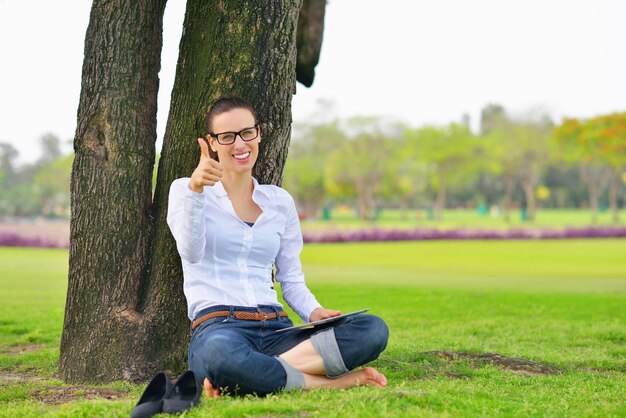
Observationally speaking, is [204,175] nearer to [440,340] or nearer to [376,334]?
[376,334]

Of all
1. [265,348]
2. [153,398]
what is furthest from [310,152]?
[153,398]

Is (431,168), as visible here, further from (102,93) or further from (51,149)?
(102,93)

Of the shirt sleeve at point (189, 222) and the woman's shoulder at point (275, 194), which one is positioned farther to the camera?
the woman's shoulder at point (275, 194)

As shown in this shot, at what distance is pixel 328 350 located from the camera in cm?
422

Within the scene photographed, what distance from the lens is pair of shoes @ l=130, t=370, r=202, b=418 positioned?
12.4ft

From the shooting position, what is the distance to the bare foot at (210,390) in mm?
4121

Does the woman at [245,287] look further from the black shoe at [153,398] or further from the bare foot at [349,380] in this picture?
the black shoe at [153,398]

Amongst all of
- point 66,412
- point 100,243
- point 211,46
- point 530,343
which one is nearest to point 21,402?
point 66,412

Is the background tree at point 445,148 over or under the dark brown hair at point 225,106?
over

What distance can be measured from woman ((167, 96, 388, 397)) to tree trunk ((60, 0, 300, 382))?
0.63 meters

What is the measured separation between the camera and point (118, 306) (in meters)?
5.37

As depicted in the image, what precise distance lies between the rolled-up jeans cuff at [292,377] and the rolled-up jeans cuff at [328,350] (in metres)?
0.14

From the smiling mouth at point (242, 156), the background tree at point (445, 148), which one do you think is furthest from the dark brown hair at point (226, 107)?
the background tree at point (445, 148)

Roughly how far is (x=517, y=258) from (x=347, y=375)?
19.0 meters
